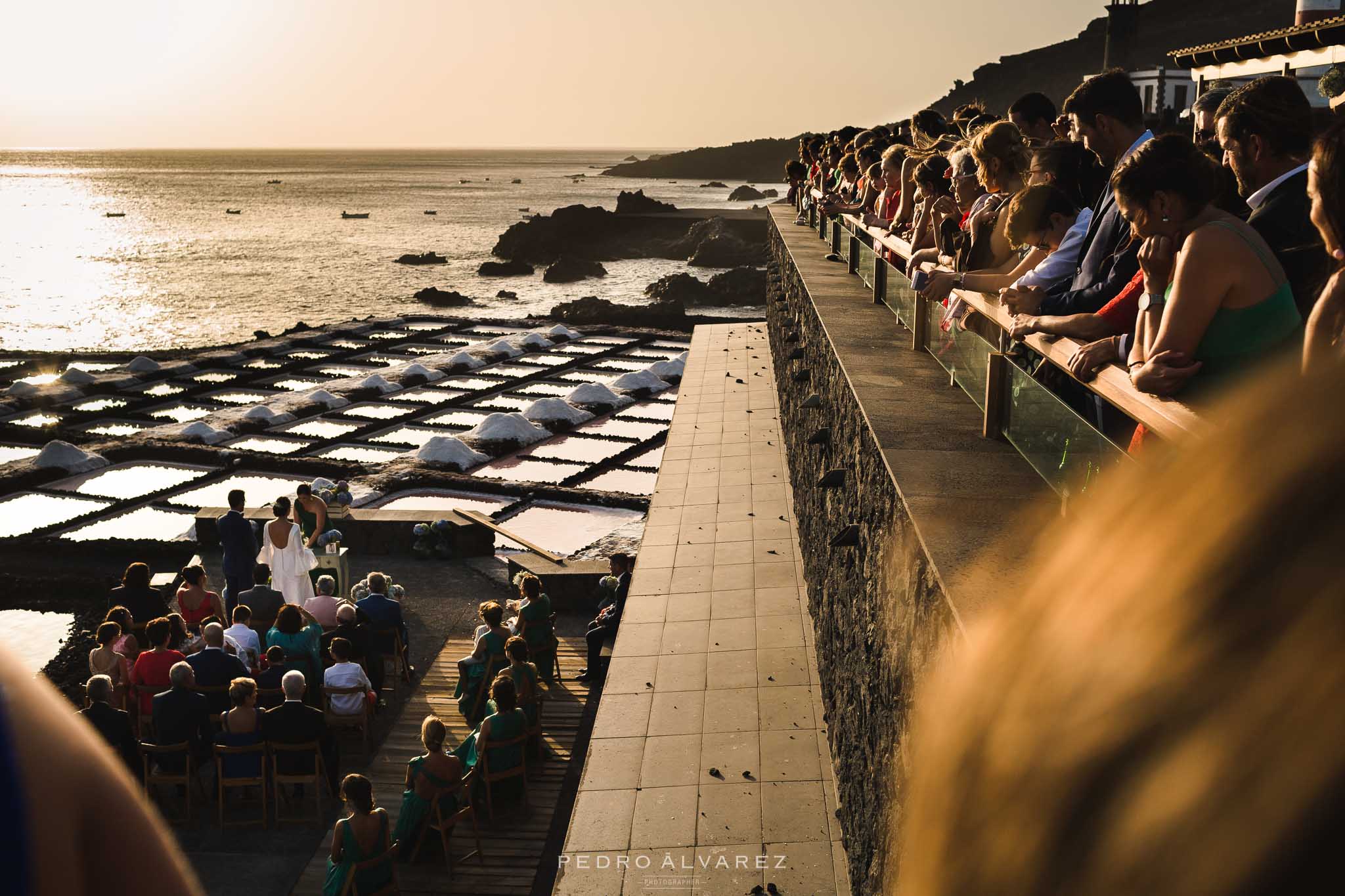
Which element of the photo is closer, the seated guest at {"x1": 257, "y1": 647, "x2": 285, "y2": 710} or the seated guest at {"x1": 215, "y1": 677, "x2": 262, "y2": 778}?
the seated guest at {"x1": 215, "y1": 677, "x2": 262, "y2": 778}

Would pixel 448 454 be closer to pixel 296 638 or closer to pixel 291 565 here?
pixel 291 565

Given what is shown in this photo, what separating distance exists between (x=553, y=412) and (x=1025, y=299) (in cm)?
2618

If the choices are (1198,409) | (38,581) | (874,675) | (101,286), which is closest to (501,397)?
(38,581)

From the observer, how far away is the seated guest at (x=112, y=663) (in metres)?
11.2

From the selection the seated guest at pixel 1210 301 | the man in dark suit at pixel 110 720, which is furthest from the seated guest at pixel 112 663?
the seated guest at pixel 1210 301

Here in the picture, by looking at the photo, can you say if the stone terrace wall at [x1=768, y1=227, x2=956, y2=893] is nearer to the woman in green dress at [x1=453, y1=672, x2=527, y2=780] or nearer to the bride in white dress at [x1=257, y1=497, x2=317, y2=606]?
the woman in green dress at [x1=453, y1=672, x2=527, y2=780]

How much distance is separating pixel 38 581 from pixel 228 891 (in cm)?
1222

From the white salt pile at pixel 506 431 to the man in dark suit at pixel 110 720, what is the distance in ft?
57.8

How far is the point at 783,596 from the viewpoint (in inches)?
454

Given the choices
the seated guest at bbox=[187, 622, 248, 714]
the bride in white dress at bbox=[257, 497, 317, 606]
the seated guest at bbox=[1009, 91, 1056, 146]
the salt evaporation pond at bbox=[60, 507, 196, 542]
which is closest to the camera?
the seated guest at bbox=[1009, 91, 1056, 146]

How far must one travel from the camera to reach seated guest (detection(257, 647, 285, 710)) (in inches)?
437

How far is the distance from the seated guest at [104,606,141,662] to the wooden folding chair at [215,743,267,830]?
160cm

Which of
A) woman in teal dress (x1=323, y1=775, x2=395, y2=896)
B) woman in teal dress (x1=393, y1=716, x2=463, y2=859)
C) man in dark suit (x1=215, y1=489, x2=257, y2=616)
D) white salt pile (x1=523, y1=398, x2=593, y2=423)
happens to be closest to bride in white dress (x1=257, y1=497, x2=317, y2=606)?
man in dark suit (x1=215, y1=489, x2=257, y2=616)

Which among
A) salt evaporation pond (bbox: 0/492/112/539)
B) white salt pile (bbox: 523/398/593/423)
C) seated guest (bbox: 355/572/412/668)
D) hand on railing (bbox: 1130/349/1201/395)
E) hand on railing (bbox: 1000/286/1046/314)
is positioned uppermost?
hand on railing (bbox: 1000/286/1046/314)
